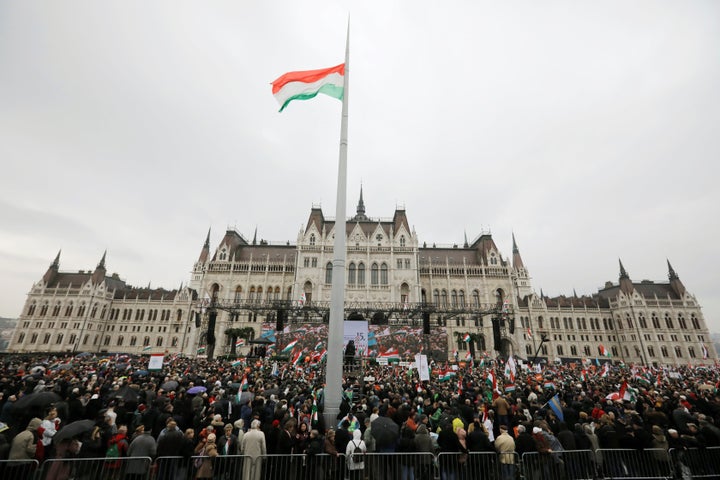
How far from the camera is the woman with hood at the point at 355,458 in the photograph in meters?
6.36

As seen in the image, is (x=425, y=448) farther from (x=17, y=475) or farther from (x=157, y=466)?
(x=17, y=475)

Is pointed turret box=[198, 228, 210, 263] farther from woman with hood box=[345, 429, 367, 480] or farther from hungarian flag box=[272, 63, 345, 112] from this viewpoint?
woman with hood box=[345, 429, 367, 480]

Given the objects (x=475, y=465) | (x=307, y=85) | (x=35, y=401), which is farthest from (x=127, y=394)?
(x=307, y=85)

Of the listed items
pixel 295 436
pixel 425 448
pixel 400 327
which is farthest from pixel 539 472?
pixel 400 327

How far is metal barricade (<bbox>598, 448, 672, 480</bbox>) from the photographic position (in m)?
6.89

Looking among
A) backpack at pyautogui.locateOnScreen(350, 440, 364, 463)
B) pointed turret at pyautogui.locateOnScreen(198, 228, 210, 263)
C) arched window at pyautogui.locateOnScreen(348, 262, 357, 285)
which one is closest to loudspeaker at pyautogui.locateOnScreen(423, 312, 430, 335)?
backpack at pyautogui.locateOnScreen(350, 440, 364, 463)

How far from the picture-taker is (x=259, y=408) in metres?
8.43

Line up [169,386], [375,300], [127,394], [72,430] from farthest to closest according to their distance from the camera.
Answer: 1. [375,300]
2. [169,386]
3. [127,394]
4. [72,430]

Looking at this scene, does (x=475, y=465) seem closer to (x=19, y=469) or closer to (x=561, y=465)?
(x=561, y=465)

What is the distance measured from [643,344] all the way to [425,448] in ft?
239

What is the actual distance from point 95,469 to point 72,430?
2.92 ft

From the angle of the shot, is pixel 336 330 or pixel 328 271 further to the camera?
pixel 328 271

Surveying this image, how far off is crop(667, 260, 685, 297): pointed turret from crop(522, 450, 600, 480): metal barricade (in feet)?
265

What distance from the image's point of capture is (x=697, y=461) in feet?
23.0
